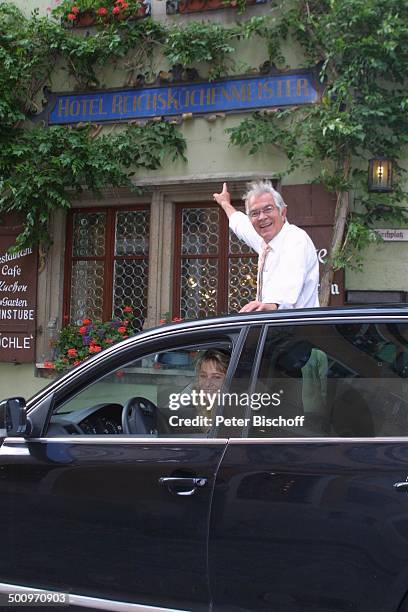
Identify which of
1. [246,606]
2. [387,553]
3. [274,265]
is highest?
[274,265]

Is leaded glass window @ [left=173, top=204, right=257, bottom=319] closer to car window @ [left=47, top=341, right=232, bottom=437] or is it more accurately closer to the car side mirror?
car window @ [left=47, top=341, right=232, bottom=437]

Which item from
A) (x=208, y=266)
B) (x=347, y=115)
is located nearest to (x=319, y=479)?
(x=347, y=115)

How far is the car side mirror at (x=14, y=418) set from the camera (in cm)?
288

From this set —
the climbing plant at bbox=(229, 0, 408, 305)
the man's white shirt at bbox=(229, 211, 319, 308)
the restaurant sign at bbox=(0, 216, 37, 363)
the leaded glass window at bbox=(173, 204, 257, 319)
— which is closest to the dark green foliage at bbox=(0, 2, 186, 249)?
the restaurant sign at bbox=(0, 216, 37, 363)

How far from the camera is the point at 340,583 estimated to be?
7.71 feet

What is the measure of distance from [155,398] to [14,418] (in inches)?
23.9

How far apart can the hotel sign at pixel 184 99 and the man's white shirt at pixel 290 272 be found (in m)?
2.62

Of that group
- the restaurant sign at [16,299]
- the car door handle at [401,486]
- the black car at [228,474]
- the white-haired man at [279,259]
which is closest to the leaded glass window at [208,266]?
the restaurant sign at [16,299]

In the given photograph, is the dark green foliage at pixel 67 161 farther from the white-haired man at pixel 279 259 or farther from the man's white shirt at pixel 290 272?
the man's white shirt at pixel 290 272

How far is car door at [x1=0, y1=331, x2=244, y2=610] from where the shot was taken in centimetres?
260

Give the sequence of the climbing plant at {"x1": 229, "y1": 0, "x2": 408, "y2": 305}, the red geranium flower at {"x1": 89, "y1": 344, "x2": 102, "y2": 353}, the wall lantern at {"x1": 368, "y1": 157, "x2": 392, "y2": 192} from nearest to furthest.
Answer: the climbing plant at {"x1": 229, "y1": 0, "x2": 408, "y2": 305} → the wall lantern at {"x1": 368, "y1": 157, "x2": 392, "y2": 192} → the red geranium flower at {"x1": 89, "y1": 344, "x2": 102, "y2": 353}

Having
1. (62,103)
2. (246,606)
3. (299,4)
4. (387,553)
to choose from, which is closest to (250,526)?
(246,606)

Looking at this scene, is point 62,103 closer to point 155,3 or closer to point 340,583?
point 155,3

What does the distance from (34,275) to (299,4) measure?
13.8 ft
